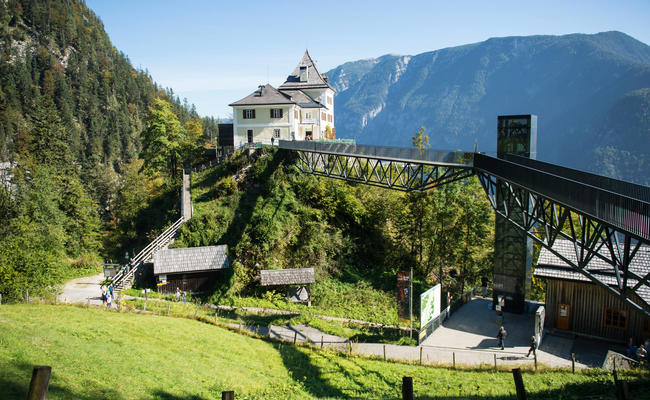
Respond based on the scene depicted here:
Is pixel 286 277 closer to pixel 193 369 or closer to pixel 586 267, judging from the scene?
pixel 193 369

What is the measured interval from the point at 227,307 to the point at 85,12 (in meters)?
222

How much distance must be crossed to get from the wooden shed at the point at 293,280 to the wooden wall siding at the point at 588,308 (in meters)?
16.7

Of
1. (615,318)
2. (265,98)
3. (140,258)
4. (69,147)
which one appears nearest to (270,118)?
(265,98)

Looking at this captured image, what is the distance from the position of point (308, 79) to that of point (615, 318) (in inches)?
1934

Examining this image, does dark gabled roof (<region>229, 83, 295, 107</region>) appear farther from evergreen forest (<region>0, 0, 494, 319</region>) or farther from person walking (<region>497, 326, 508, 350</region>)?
person walking (<region>497, 326, 508, 350</region>)

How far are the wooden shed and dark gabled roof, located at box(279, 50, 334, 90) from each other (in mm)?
34635

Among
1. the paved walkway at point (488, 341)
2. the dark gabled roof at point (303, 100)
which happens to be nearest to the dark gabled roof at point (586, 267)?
the paved walkway at point (488, 341)

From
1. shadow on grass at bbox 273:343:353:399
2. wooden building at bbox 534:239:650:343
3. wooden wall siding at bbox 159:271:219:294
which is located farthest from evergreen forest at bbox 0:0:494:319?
wooden building at bbox 534:239:650:343

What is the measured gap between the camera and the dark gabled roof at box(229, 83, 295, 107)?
47.7 metres

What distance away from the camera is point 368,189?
4278 centimetres

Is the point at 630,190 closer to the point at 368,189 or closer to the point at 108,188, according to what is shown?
the point at 368,189

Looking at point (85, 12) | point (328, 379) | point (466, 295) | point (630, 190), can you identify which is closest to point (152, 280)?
point (328, 379)

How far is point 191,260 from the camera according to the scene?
33.4 metres

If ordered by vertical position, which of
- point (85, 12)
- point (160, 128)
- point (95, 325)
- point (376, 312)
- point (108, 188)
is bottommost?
point (376, 312)
